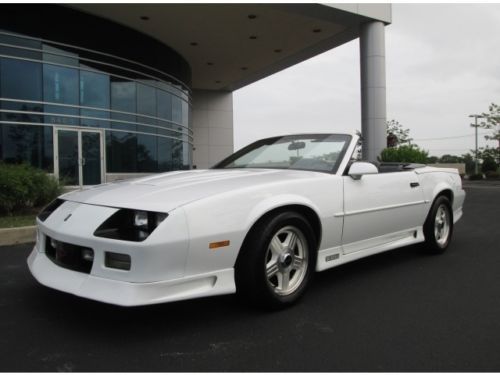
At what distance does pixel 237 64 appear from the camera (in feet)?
69.9

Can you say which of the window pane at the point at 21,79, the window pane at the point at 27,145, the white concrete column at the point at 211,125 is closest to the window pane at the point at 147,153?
the window pane at the point at 27,145

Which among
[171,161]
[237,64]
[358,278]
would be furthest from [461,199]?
[237,64]

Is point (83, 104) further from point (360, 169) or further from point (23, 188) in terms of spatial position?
point (360, 169)

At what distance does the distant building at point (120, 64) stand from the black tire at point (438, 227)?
9.84m

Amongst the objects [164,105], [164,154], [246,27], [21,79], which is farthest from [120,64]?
[246,27]

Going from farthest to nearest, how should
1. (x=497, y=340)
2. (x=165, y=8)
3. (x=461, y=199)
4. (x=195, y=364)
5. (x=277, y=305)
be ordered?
(x=165, y=8), (x=461, y=199), (x=277, y=305), (x=497, y=340), (x=195, y=364)

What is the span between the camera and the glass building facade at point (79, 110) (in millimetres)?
12570

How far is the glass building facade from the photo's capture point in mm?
12570

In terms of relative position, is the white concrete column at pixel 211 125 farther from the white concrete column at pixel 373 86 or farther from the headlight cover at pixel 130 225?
the headlight cover at pixel 130 225

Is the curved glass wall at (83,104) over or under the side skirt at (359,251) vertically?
over

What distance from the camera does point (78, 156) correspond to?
13914 mm

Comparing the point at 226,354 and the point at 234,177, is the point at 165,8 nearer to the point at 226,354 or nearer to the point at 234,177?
the point at 234,177

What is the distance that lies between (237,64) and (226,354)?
20.2 metres

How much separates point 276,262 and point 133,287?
1.05 m
